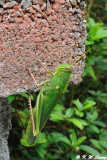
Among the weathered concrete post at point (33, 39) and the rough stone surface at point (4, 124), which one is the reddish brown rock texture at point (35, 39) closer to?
the weathered concrete post at point (33, 39)

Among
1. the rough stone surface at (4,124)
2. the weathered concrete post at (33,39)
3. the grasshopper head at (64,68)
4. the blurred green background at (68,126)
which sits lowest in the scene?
the blurred green background at (68,126)

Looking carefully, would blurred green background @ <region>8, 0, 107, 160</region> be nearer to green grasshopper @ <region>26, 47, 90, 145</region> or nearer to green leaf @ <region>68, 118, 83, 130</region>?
green leaf @ <region>68, 118, 83, 130</region>

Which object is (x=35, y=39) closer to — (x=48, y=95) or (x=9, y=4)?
(x=9, y=4)

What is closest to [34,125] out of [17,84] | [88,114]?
[17,84]

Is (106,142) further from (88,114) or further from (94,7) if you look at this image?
(94,7)

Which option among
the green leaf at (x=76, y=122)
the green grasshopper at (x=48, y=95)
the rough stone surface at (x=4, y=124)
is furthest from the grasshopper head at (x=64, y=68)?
the green leaf at (x=76, y=122)

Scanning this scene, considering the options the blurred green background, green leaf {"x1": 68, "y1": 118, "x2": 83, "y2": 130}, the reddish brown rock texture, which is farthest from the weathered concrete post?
green leaf {"x1": 68, "y1": 118, "x2": 83, "y2": 130}

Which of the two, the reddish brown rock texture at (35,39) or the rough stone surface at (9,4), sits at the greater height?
the rough stone surface at (9,4)

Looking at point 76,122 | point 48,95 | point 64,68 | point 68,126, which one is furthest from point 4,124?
point 68,126
